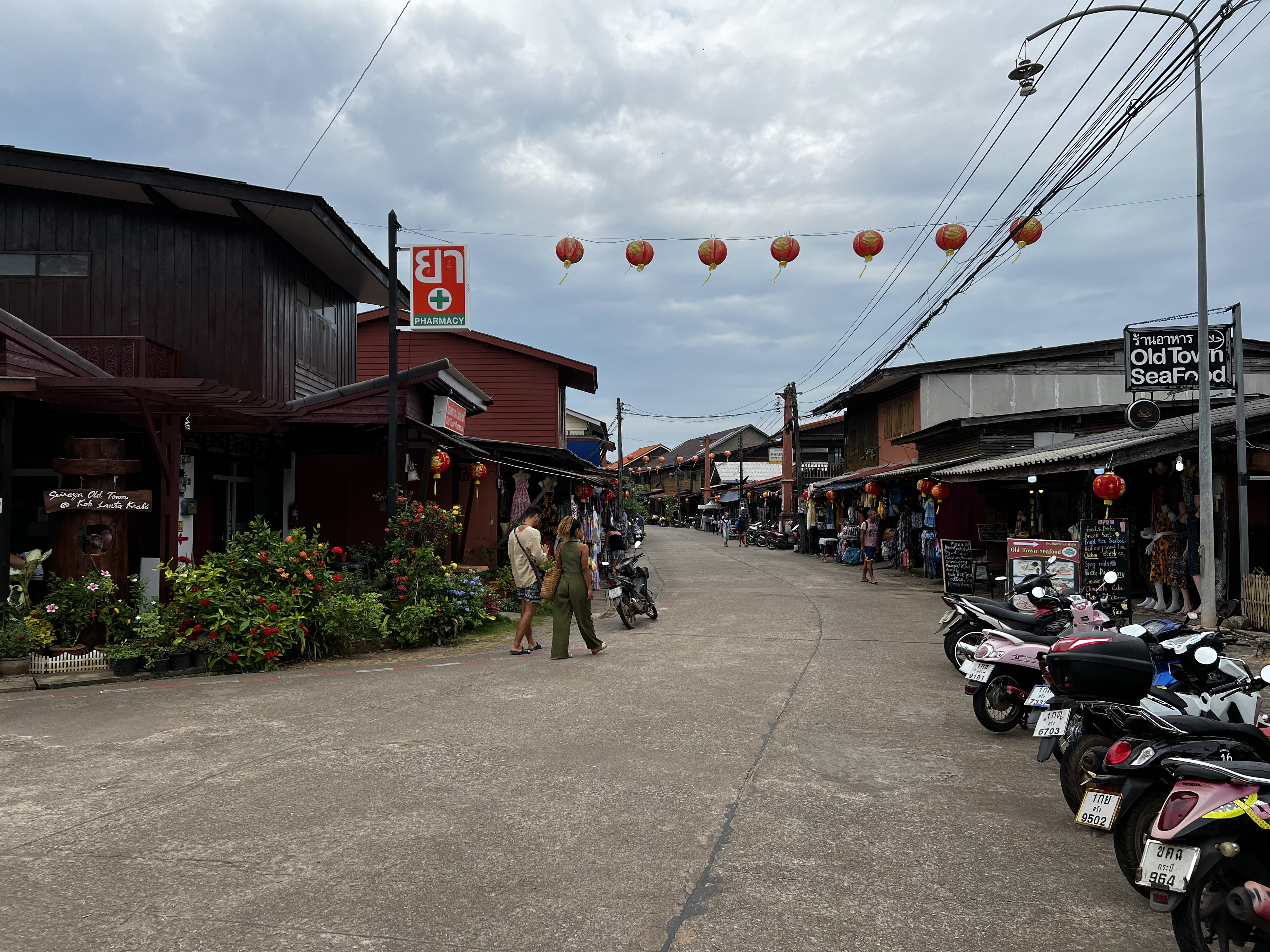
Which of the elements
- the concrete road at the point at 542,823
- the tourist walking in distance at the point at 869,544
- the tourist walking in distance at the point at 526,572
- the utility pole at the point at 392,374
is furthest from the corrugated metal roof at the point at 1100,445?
the utility pole at the point at 392,374

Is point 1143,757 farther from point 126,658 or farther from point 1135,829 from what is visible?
point 126,658

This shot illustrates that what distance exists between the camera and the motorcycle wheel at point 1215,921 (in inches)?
125

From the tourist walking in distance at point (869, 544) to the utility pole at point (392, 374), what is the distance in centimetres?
1284

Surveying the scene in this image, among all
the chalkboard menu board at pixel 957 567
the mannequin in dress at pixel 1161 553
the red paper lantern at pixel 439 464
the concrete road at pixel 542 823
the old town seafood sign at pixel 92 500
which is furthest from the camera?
the chalkboard menu board at pixel 957 567

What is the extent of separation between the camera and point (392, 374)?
41.0ft

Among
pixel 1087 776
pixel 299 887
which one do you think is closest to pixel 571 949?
pixel 299 887

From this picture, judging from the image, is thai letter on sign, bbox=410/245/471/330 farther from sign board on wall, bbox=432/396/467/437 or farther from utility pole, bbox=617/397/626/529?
utility pole, bbox=617/397/626/529

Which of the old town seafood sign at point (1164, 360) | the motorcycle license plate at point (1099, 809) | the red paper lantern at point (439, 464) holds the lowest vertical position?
the motorcycle license plate at point (1099, 809)

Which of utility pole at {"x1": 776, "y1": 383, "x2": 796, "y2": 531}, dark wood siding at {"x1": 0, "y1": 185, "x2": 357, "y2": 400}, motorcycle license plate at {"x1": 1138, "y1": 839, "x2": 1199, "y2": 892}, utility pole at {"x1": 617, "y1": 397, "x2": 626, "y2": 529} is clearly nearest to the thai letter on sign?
dark wood siding at {"x1": 0, "y1": 185, "x2": 357, "y2": 400}

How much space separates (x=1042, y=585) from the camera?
8812 mm

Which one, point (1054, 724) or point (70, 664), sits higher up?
point (1054, 724)

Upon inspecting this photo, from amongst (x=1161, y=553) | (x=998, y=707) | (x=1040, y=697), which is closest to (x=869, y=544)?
(x=1161, y=553)

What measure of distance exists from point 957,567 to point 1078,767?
13.1 m

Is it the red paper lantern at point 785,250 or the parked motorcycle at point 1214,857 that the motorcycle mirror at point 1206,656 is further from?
the red paper lantern at point 785,250
